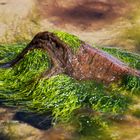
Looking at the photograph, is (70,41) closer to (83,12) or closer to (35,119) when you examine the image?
(35,119)

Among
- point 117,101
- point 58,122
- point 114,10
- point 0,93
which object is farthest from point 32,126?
point 114,10

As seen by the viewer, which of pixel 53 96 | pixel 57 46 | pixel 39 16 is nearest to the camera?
pixel 53 96

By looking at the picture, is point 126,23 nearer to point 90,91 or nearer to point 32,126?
point 90,91

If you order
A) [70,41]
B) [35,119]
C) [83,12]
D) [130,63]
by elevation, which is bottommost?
[35,119]

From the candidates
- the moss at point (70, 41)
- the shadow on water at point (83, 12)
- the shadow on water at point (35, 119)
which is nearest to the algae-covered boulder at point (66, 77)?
Answer: the moss at point (70, 41)

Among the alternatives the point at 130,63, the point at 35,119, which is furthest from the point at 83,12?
the point at 35,119

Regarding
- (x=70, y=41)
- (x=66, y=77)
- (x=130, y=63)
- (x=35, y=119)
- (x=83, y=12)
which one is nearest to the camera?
(x=35, y=119)
